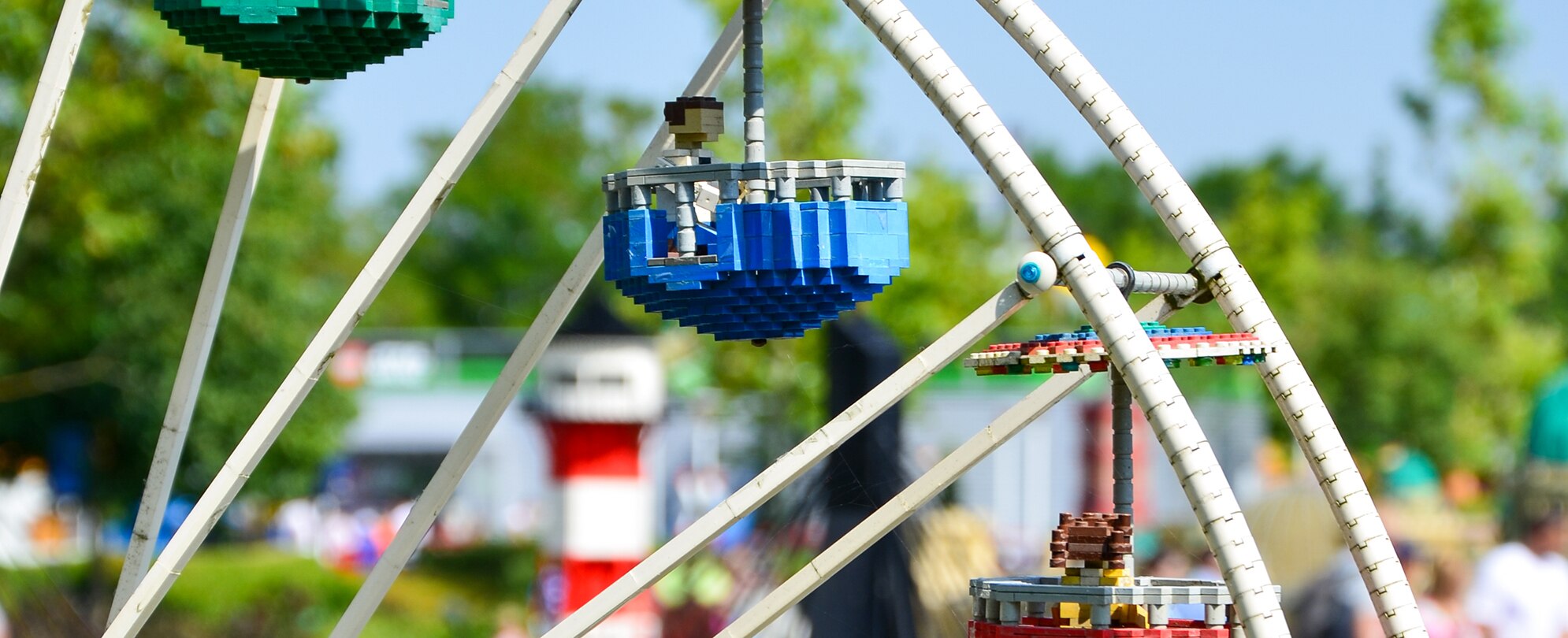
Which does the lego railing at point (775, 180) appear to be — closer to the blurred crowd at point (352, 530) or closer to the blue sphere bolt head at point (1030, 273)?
the blue sphere bolt head at point (1030, 273)

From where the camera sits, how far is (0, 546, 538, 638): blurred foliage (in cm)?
1448

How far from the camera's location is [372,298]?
11.3 feet

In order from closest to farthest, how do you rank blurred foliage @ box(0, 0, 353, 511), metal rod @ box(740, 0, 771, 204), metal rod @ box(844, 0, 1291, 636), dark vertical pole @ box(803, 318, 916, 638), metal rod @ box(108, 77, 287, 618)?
metal rod @ box(844, 0, 1291, 636), metal rod @ box(740, 0, 771, 204), metal rod @ box(108, 77, 287, 618), dark vertical pole @ box(803, 318, 916, 638), blurred foliage @ box(0, 0, 353, 511)

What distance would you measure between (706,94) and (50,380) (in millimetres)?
20537

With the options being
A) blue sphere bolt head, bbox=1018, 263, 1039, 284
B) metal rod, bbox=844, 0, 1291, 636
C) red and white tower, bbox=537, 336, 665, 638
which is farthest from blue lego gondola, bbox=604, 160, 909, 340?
red and white tower, bbox=537, 336, 665, 638

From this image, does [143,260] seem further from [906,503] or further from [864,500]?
[906,503]

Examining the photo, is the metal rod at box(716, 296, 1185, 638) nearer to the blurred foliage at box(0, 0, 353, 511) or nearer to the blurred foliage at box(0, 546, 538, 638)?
the blurred foliage at box(0, 0, 353, 511)

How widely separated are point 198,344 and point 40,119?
24.2 inches

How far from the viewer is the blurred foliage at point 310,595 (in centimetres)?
1448

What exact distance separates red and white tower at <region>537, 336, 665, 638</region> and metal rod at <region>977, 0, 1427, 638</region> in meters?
6.61

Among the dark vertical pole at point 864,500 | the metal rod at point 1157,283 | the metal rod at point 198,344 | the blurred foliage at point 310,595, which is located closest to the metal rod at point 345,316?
the metal rod at point 198,344

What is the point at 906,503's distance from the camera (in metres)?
3.26

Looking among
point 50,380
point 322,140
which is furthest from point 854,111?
point 50,380

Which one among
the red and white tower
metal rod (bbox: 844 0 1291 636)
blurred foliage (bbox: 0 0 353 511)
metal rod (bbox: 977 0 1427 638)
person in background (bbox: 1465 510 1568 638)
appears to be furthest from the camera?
blurred foliage (bbox: 0 0 353 511)
